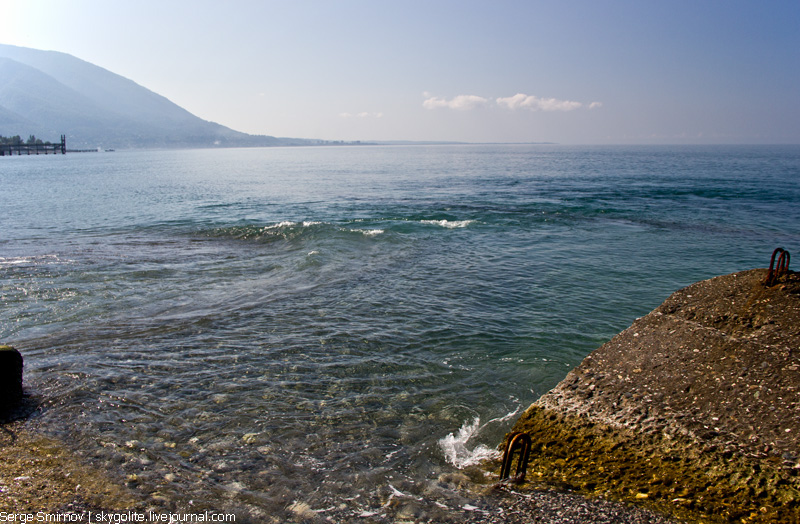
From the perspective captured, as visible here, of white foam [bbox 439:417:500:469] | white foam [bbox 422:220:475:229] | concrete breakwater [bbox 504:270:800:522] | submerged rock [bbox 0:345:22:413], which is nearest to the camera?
concrete breakwater [bbox 504:270:800:522]

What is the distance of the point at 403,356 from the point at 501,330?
10.7 ft

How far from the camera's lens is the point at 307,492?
6.53 meters

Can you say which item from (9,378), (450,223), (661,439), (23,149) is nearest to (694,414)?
(661,439)

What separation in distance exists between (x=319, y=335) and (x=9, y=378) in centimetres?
638

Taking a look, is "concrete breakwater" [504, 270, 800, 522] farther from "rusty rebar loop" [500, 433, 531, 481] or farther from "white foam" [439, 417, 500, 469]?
"white foam" [439, 417, 500, 469]

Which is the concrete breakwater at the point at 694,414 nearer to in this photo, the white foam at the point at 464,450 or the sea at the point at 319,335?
the white foam at the point at 464,450

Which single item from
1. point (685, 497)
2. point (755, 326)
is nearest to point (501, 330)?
point (755, 326)

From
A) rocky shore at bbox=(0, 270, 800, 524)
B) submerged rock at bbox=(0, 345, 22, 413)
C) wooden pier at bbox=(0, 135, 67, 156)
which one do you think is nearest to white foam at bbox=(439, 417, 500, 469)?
rocky shore at bbox=(0, 270, 800, 524)

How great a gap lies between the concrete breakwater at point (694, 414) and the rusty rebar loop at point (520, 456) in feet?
0.68

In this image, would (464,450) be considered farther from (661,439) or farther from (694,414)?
(694,414)

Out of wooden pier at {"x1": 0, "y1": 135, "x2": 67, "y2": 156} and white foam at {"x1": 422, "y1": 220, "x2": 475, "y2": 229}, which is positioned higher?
wooden pier at {"x1": 0, "y1": 135, "x2": 67, "y2": 156}

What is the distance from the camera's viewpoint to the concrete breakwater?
211 inches

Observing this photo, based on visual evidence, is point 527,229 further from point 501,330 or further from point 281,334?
point 281,334

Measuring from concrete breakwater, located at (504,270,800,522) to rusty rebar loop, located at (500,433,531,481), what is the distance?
208 millimetres
